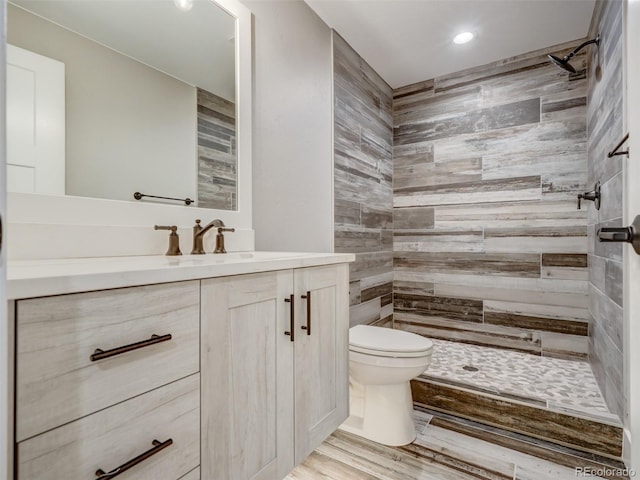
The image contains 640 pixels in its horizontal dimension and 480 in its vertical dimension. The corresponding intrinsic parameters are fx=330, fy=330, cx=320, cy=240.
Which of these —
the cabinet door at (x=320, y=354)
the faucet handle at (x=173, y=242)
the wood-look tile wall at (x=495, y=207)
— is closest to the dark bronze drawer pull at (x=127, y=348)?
the cabinet door at (x=320, y=354)

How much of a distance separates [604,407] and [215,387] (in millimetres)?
2047

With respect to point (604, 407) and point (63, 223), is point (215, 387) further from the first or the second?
point (604, 407)

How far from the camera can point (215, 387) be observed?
2.52 feet

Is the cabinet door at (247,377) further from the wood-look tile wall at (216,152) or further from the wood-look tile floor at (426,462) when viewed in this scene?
the wood-look tile floor at (426,462)

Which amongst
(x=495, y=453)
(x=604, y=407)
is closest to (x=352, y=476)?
(x=495, y=453)

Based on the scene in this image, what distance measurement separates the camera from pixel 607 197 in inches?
68.0

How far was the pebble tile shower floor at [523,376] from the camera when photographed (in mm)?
1812

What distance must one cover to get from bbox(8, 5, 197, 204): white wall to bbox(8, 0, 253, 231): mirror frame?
1.8 inches

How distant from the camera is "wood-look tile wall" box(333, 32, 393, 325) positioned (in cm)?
229

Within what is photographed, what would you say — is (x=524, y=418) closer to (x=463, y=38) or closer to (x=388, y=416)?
(x=388, y=416)

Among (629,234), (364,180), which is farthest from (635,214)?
(364,180)

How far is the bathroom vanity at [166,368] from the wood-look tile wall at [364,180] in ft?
4.23
